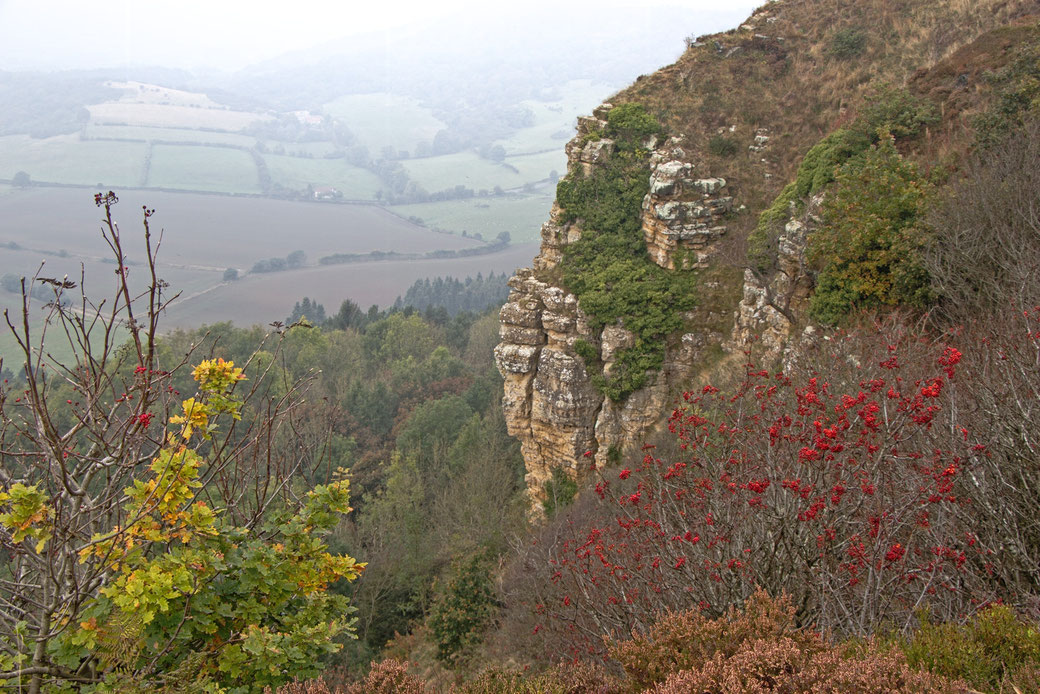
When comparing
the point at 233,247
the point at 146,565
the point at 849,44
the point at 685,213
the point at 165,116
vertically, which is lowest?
the point at 146,565

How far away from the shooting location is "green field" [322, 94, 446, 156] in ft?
548

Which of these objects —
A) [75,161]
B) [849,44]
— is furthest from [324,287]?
[75,161]

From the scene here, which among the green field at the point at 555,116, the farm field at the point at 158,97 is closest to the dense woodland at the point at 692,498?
the green field at the point at 555,116

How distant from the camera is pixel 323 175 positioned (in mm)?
143000

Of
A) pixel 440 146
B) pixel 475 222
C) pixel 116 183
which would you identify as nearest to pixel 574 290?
pixel 475 222

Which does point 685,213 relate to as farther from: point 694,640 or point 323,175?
point 323,175

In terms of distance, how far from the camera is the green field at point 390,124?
6580 inches

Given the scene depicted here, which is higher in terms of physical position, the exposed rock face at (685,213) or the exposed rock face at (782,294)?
the exposed rock face at (685,213)

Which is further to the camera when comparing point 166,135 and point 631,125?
point 166,135

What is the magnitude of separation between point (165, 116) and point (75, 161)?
136 ft

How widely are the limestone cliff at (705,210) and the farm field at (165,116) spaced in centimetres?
17115

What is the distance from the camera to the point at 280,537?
6105mm

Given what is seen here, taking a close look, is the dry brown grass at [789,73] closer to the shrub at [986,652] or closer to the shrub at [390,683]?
the shrub at [986,652]

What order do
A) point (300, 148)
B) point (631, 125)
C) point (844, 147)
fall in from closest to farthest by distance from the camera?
1. point (844, 147)
2. point (631, 125)
3. point (300, 148)
